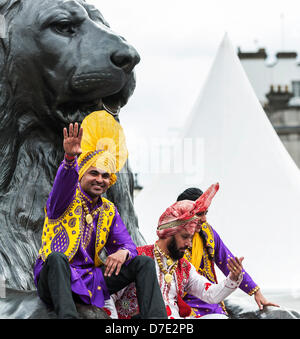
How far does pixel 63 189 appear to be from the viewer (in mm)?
4172

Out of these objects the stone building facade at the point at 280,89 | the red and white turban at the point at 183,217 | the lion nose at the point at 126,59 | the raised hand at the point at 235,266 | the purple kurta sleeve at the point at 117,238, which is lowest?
the raised hand at the point at 235,266

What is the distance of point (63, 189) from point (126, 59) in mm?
1037

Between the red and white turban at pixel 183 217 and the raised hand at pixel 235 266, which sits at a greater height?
the red and white turban at pixel 183 217

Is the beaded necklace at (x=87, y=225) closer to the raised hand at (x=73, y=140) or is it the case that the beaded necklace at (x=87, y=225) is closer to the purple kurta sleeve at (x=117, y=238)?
the purple kurta sleeve at (x=117, y=238)

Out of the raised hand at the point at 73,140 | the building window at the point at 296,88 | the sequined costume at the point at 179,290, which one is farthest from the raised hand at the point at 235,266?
the building window at the point at 296,88

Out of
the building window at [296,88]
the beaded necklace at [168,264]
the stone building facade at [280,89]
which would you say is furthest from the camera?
the building window at [296,88]

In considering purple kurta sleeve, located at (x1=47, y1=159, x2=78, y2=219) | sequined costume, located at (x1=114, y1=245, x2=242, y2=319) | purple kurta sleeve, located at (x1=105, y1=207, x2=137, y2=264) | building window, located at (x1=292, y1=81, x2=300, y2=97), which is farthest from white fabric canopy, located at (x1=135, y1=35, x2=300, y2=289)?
building window, located at (x1=292, y1=81, x2=300, y2=97)

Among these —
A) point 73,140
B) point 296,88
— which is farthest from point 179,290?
point 296,88

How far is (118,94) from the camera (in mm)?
5051

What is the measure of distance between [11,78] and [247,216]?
6291 millimetres

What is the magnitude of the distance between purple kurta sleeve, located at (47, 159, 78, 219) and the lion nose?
949 millimetres

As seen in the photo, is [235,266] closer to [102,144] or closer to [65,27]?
[102,144]

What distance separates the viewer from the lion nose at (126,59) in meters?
4.80
